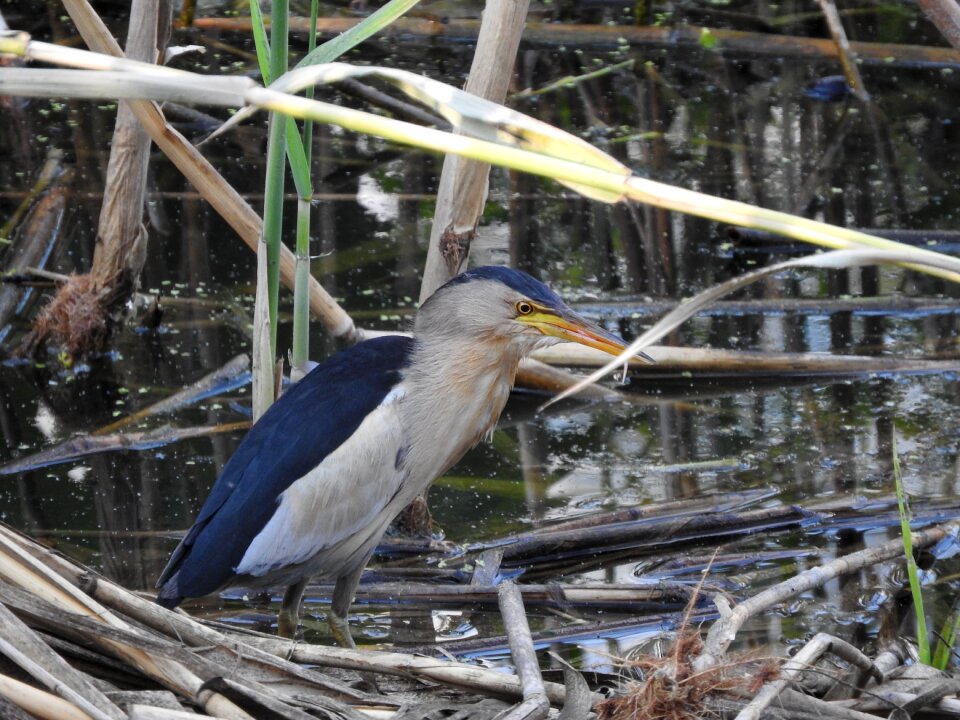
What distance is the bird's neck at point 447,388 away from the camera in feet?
10.2

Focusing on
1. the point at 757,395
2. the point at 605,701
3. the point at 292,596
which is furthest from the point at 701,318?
the point at 605,701

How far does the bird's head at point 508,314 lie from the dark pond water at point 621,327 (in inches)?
26.6

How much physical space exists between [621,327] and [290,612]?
7.19 feet

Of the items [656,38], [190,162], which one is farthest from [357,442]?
[656,38]

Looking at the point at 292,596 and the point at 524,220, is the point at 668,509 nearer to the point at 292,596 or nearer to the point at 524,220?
the point at 292,596

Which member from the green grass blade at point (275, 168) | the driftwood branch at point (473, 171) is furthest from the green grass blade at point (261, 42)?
the driftwood branch at point (473, 171)

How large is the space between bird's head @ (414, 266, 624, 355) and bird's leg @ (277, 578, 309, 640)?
71 cm

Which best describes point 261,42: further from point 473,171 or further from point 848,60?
point 848,60

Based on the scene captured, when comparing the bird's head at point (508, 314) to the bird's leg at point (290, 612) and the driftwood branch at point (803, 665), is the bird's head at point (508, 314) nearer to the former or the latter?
the bird's leg at point (290, 612)

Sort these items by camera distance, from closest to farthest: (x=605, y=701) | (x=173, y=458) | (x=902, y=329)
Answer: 1. (x=605, y=701)
2. (x=173, y=458)
3. (x=902, y=329)

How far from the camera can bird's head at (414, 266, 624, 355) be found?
9.79 ft

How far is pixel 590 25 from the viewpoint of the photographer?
8133mm

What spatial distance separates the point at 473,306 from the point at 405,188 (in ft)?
10.6

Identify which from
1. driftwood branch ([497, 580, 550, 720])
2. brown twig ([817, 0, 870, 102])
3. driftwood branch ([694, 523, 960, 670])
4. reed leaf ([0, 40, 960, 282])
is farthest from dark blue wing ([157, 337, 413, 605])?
brown twig ([817, 0, 870, 102])
